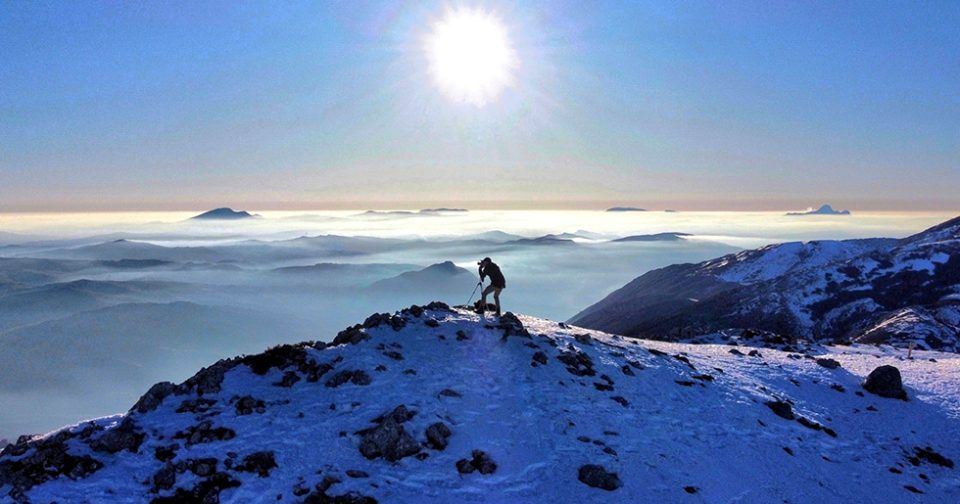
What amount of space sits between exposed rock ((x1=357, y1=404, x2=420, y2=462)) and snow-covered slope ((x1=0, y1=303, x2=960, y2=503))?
4cm

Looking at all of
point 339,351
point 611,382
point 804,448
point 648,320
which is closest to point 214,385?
point 339,351

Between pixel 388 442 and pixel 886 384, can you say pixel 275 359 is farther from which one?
pixel 886 384

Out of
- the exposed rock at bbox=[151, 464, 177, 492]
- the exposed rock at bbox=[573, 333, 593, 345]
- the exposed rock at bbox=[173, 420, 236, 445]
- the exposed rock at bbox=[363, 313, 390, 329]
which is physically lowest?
the exposed rock at bbox=[151, 464, 177, 492]

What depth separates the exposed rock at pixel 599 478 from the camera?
42.3ft

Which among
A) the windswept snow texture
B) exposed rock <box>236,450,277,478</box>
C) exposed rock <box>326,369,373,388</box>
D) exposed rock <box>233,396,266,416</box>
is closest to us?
exposed rock <box>236,450,277,478</box>

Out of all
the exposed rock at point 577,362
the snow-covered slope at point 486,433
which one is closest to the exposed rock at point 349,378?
the snow-covered slope at point 486,433

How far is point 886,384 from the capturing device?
839 inches

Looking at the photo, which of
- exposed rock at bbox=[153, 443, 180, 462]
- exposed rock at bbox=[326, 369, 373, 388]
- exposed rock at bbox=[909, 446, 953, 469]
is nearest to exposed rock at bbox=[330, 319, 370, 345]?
exposed rock at bbox=[326, 369, 373, 388]

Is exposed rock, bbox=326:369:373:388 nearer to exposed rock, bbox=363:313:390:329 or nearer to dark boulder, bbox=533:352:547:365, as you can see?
exposed rock, bbox=363:313:390:329

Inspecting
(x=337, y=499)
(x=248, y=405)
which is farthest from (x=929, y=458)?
(x=248, y=405)

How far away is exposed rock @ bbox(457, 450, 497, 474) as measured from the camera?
42.5ft

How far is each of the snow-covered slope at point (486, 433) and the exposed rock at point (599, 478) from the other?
0.04 meters

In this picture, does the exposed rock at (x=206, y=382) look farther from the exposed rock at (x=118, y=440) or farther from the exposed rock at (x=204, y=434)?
the exposed rock at (x=118, y=440)

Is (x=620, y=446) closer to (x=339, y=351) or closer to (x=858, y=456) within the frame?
(x=858, y=456)
